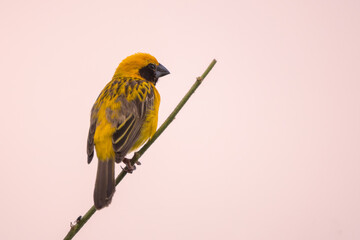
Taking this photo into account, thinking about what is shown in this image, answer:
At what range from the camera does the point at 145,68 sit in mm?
4441

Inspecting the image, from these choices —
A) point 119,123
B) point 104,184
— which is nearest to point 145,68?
point 119,123

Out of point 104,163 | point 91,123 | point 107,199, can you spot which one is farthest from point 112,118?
point 107,199

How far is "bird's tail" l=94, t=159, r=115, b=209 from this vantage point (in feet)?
7.42

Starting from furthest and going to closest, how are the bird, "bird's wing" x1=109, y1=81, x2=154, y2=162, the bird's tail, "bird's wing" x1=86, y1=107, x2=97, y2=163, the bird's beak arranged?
the bird's beak, "bird's wing" x1=86, y1=107, x2=97, y2=163, "bird's wing" x1=109, y1=81, x2=154, y2=162, the bird, the bird's tail

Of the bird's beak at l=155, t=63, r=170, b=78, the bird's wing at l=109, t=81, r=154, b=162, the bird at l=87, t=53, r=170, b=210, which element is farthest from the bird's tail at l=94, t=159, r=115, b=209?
the bird's beak at l=155, t=63, r=170, b=78

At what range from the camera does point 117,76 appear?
181 inches

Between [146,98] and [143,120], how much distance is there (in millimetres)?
287

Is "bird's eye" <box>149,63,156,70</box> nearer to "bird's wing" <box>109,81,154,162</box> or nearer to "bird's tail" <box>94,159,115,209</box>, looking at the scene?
"bird's wing" <box>109,81,154,162</box>

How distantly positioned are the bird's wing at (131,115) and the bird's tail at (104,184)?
107mm

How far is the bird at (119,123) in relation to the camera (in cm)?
306

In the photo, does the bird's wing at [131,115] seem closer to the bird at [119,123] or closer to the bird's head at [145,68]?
the bird at [119,123]

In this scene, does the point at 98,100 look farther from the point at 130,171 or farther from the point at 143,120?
the point at 130,171

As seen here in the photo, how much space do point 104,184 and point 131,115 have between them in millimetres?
932

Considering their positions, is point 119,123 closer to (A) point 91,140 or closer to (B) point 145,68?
(A) point 91,140
